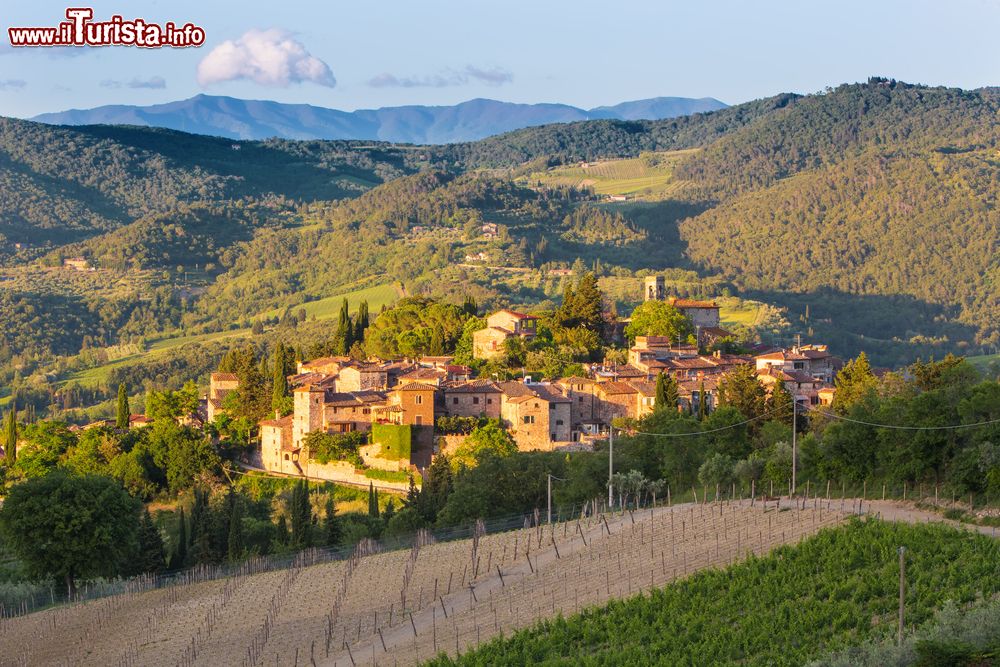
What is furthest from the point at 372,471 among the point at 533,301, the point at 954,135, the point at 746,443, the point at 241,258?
the point at 954,135

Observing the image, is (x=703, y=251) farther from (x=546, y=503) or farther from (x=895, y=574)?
(x=895, y=574)

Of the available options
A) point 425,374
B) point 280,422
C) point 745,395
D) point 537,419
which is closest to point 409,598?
point 745,395

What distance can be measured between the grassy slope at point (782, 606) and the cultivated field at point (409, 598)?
4.99 ft

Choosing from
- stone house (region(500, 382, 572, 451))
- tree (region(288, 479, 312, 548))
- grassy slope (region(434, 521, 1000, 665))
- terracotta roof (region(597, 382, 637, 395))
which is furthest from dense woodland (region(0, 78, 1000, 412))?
grassy slope (region(434, 521, 1000, 665))

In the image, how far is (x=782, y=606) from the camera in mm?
25188

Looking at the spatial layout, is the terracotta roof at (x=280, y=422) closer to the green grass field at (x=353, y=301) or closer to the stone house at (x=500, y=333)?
the stone house at (x=500, y=333)

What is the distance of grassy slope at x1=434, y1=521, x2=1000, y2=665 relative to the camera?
935 inches

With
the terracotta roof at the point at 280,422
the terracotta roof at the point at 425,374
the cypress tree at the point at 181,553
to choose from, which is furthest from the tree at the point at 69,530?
the terracotta roof at the point at 425,374

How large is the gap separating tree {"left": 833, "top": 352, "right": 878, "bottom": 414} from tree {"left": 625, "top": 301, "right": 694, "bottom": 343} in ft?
36.1

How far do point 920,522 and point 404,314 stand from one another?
3962 centimetres

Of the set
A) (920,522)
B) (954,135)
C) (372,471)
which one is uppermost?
(954,135)

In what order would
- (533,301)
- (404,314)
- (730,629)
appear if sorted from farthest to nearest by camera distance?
(533,301) → (404,314) → (730,629)

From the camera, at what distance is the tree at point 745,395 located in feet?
155

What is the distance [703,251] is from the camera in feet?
523
